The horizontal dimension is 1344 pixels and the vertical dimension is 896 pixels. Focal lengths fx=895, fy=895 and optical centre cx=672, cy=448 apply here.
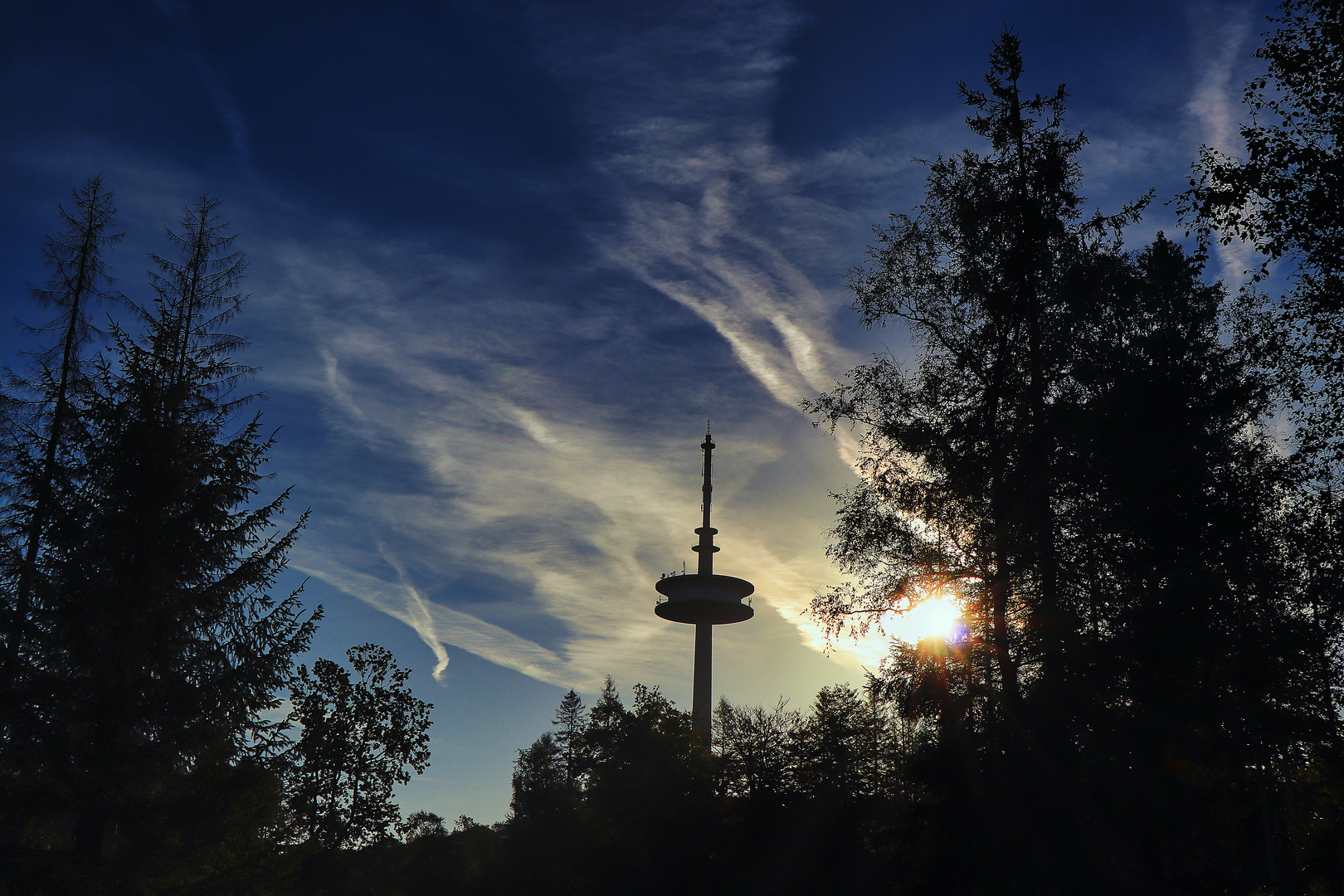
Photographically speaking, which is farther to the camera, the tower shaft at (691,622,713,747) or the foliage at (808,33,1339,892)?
the tower shaft at (691,622,713,747)

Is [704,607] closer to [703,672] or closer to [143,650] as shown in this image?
[703,672]

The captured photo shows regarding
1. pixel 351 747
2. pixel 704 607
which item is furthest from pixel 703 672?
pixel 351 747

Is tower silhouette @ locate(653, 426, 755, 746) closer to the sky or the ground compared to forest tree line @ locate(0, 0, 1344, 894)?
closer to the sky

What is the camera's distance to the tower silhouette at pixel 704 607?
72.6 meters

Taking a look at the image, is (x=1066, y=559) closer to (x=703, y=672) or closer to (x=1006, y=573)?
(x=1006, y=573)

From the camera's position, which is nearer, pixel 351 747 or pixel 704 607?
pixel 351 747

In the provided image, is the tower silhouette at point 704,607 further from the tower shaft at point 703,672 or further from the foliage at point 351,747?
the foliage at point 351,747

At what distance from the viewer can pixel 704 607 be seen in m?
74.2

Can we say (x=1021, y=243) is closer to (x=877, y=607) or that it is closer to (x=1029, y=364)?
(x=1029, y=364)

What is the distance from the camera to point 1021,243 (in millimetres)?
19984

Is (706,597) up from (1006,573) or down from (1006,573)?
up

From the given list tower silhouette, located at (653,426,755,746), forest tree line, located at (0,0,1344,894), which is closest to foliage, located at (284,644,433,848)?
Answer: forest tree line, located at (0,0,1344,894)

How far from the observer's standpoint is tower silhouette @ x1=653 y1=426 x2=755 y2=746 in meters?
72.6

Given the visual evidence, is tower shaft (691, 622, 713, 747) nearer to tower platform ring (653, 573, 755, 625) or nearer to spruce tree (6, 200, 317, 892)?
tower platform ring (653, 573, 755, 625)
